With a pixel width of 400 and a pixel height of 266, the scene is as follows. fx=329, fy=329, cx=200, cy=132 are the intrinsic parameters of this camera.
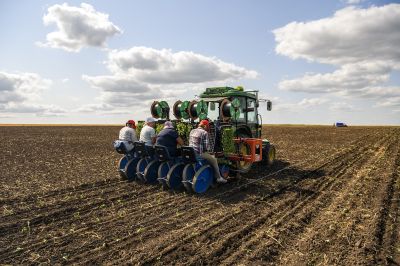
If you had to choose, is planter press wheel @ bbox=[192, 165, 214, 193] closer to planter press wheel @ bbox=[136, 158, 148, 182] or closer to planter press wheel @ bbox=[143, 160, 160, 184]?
planter press wheel @ bbox=[143, 160, 160, 184]

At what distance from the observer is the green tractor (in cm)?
1055

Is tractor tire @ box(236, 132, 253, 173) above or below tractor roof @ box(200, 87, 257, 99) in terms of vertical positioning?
below

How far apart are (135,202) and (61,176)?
4.97 meters

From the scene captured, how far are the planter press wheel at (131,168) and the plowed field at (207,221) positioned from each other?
0.45 m

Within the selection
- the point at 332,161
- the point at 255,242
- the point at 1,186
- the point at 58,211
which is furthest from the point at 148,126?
the point at 332,161

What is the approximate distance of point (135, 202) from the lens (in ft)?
27.6

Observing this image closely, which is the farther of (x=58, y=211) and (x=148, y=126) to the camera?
(x=148, y=126)

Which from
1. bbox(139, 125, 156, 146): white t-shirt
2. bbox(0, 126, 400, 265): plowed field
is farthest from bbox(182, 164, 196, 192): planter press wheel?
bbox(139, 125, 156, 146): white t-shirt

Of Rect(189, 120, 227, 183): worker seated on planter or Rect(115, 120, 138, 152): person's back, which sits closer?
Rect(189, 120, 227, 183): worker seated on planter

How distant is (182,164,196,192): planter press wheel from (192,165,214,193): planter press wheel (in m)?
0.16

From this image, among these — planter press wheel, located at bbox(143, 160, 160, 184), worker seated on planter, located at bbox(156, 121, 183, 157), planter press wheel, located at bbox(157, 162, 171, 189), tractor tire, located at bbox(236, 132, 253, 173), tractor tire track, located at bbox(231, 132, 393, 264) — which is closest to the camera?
tractor tire track, located at bbox(231, 132, 393, 264)

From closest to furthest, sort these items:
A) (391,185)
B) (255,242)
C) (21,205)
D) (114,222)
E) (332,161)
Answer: (255,242) < (114,222) < (21,205) < (391,185) < (332,161)

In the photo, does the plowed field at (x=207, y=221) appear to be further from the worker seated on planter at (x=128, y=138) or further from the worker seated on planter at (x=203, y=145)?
the worker seated on planter at (x=128, y=138)

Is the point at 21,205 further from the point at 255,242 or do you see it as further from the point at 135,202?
the point at 255,242
